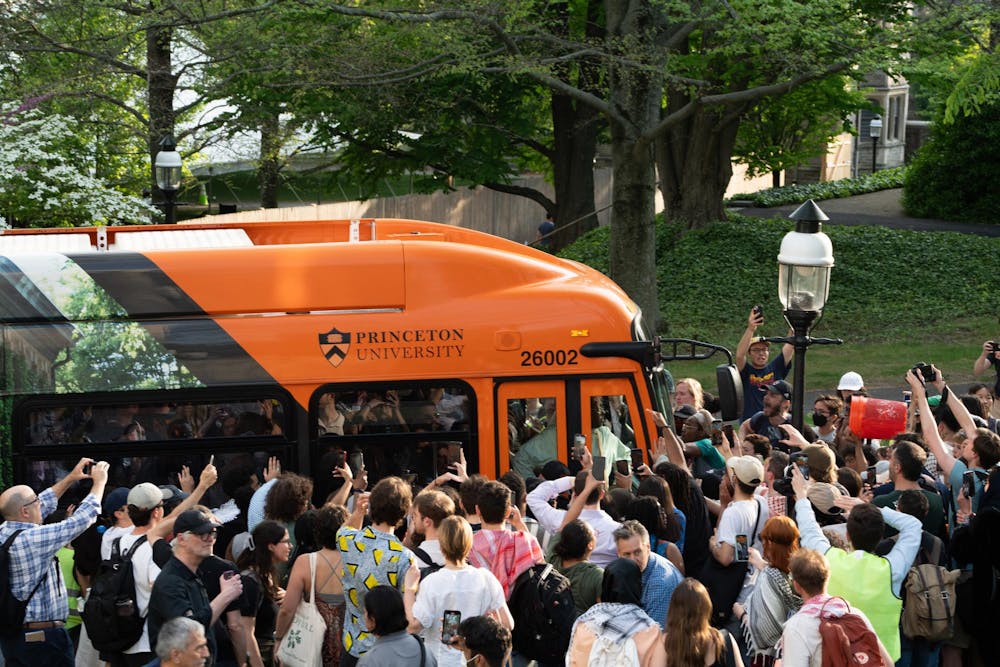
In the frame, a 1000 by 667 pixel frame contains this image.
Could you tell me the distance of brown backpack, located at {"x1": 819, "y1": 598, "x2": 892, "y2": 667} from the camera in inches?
251

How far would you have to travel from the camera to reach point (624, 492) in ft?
26.4

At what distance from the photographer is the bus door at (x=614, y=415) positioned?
32.4ft

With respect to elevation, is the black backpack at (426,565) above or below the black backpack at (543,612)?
above

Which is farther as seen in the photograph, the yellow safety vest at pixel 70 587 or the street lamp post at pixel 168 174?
the street lamp post at pixel 168 174

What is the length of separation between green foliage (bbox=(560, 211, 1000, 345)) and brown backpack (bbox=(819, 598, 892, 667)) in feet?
55.8

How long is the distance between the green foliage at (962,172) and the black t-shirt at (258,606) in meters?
26.8

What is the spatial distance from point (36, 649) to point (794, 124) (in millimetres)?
32864

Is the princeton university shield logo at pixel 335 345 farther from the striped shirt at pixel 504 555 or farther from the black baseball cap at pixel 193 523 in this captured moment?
the black baseball cap at pixel 193 523

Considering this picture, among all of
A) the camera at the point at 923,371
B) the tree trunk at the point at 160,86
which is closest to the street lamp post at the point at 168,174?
the tree trunk at the point at 160,86

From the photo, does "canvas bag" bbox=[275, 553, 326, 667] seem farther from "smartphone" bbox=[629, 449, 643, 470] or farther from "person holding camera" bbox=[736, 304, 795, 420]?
"person holding camera" bbox=[736, 304, 795, 420]

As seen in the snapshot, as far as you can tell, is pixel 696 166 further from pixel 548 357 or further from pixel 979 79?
pixel 548 357

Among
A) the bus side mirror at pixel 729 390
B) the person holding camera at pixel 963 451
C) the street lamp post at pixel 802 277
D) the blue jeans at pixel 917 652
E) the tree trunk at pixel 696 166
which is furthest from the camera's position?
the tree trunk at pixel 696 166

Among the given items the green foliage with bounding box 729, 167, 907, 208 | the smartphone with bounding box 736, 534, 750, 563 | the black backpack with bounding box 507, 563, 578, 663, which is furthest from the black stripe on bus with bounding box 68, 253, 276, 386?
the green foliage with bounding box 729, 167, 907, 208

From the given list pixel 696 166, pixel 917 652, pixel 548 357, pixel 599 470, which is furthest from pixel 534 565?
pixel 696 166
